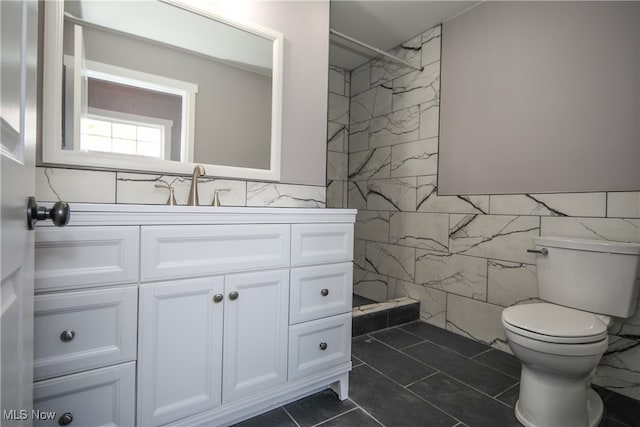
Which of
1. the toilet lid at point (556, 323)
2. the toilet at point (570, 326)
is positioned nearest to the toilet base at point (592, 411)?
the toilet at point (570, 326)

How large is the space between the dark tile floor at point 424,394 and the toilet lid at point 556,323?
46 cm

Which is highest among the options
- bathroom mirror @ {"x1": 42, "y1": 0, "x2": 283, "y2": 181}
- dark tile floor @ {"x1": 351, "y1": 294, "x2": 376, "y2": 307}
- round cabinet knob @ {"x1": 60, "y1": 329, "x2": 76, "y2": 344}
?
bathroom mirror @ {"x1": 42, "y1": 0, "x2": 283, "y2": 181}

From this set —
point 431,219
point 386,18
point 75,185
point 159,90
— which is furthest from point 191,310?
point 386,18

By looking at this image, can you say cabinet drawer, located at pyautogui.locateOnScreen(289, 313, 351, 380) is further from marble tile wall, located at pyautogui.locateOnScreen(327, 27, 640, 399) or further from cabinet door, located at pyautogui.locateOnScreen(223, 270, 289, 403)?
marble tile wall, located at pyautogui.locateOnScreen(327, 27, 640, 399)

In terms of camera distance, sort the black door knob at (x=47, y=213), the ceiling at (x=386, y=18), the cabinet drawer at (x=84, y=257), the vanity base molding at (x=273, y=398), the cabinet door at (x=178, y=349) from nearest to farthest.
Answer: the black door knob at (x=47, y=213)
the cabinet drawer at (x=84, y=257)
the cabinet door at (x=178, y=349)
the vanity base molding at (x=273, y=398)
the ceiling at (x=386, y=18)

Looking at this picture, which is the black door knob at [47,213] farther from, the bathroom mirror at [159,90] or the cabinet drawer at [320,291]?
the cabinet drawer at [320,291]

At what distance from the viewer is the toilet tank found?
4.96 feet

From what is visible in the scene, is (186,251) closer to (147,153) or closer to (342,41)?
(147,153)

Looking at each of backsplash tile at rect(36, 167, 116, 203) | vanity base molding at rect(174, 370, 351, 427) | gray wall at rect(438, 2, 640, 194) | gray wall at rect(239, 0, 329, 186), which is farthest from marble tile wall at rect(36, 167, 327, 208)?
gray wall at rect(438, 2, 640, 194)

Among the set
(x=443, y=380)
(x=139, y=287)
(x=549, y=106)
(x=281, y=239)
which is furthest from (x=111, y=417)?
(x=549, y=106)

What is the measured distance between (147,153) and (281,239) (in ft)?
2.45

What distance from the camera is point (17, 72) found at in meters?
0.53

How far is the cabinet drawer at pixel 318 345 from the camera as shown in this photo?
1448mm

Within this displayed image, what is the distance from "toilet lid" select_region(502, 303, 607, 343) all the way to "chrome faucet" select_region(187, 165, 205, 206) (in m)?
1.55
